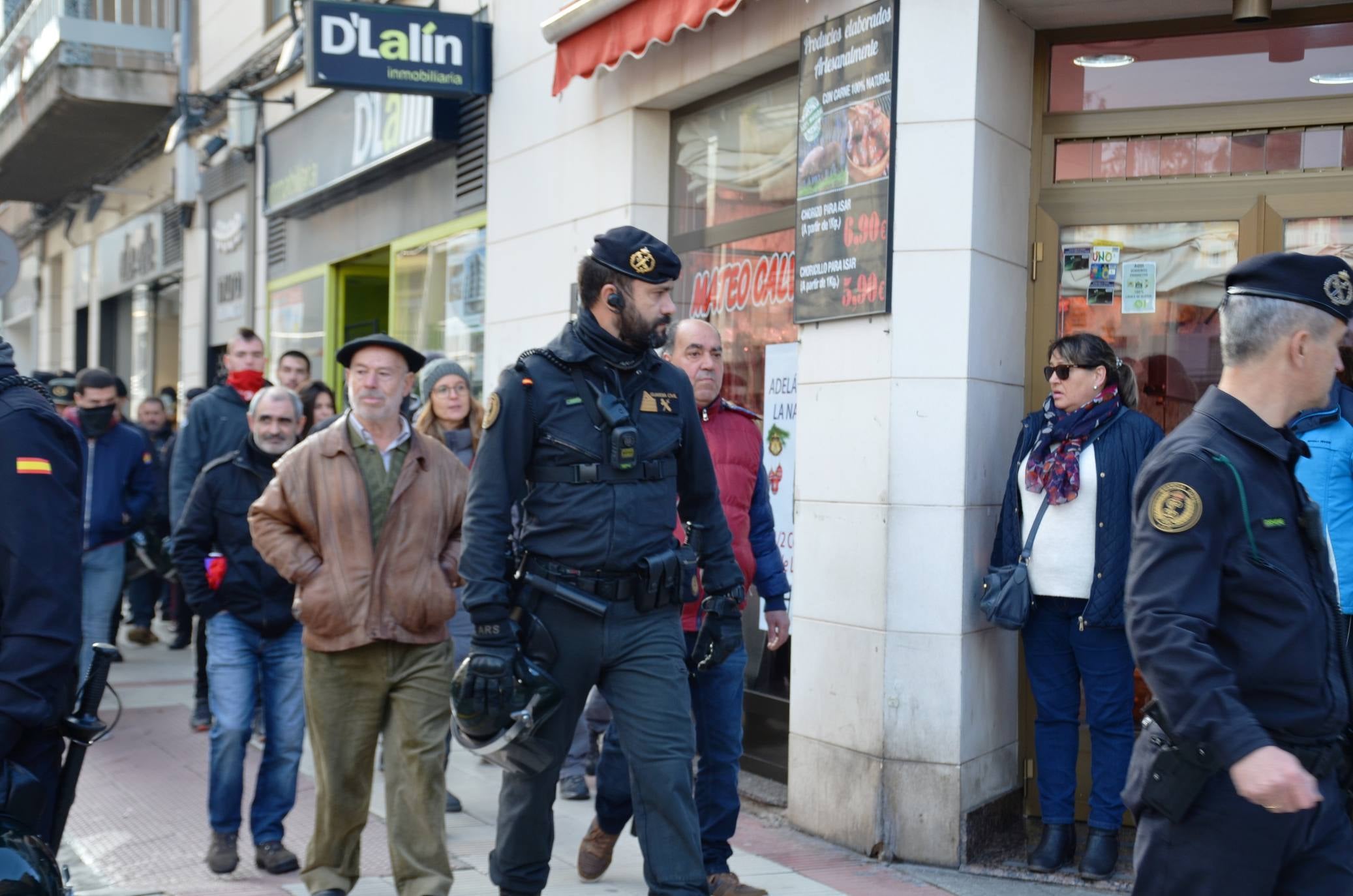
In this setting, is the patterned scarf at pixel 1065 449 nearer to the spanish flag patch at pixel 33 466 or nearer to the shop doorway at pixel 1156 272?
the shop doorway at pixel 1156 272

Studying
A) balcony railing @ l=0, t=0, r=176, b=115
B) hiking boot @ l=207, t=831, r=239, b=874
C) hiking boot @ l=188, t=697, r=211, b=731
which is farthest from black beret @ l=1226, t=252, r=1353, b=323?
balcony railing @ l=0, t=0, r=176, b=115

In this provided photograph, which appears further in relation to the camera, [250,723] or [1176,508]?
[250,723]

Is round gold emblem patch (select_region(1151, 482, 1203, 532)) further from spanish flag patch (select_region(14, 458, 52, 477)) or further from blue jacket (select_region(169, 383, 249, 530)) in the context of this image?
blue jacket (select_region(169, 383, 249, 530))

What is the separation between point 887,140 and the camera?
5.89m

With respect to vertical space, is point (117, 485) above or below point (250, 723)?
above

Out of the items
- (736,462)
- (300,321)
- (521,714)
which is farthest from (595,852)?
(300,321)

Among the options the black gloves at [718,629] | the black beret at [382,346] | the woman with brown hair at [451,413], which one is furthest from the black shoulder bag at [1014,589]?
the woman with brown hair at [451,413]

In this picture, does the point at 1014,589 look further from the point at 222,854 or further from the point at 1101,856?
the point at 222,854

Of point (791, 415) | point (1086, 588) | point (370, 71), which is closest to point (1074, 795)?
point (1086, 588)

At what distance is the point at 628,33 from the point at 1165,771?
17.8 ft

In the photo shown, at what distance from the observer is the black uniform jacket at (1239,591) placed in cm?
284

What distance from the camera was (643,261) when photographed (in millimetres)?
4199

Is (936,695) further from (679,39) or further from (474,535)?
(679,39)

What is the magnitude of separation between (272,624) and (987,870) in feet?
9.68
